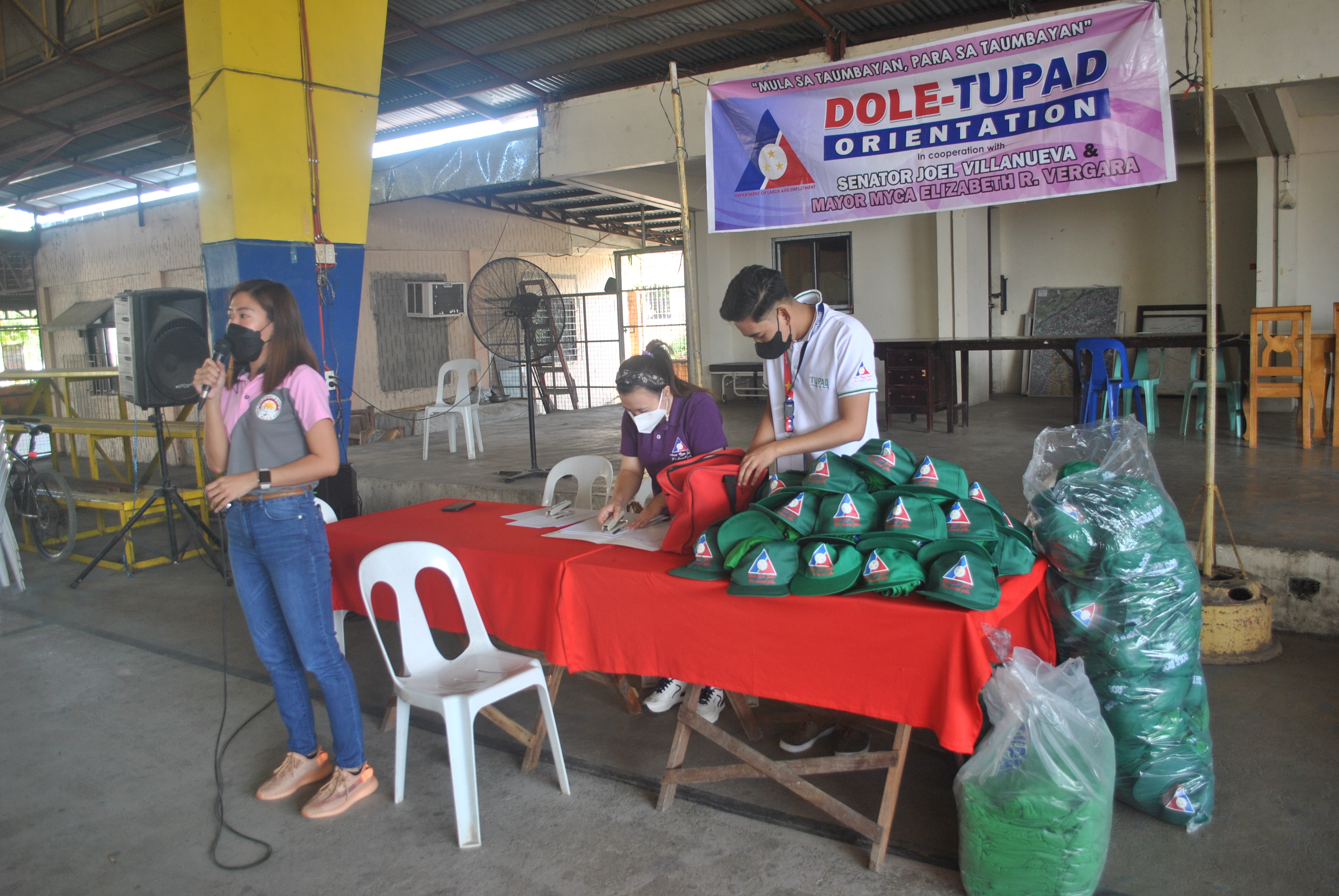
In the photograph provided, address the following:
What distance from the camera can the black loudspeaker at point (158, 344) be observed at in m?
4.87

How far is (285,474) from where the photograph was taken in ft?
8.16

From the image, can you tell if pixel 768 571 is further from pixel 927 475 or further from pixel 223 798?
pixel 223 798

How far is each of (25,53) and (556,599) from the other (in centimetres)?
860

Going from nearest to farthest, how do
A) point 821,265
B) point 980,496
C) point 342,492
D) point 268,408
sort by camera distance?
point 980,496 → point 268,408 → point 342,492 → point 821,265

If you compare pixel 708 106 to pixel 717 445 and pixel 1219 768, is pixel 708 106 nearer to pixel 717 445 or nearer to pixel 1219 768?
pixel 717 445

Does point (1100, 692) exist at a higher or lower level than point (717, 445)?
lower

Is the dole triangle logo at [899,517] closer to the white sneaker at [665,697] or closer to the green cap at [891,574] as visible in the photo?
the green cap at [891,574]

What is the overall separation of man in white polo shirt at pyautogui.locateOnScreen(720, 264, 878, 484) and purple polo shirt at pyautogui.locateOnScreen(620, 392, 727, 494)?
0.70 ft

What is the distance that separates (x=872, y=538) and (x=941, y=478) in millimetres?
297

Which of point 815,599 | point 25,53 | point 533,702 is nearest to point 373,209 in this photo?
point 25,53

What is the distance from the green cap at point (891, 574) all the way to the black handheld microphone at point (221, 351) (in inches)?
74.0

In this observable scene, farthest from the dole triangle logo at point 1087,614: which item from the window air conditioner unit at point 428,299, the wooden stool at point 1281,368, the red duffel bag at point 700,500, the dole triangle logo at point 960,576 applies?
the window air conditioner unit at point 428,299

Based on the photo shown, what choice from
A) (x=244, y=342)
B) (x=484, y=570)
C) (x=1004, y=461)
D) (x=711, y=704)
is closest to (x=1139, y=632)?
(x=711, y=704)

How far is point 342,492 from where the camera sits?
5.40 metres
